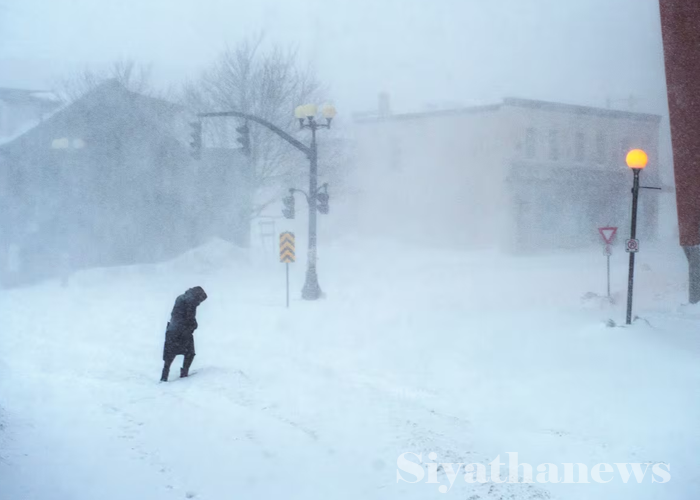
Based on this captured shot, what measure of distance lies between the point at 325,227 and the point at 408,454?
3663cm

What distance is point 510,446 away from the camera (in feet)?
25.0

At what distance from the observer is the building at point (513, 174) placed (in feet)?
114

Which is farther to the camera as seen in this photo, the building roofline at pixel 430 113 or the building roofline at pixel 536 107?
the building roofline at pixel 430 113

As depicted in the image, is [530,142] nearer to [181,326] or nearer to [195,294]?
[195,294]

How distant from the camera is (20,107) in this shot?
1409 inches

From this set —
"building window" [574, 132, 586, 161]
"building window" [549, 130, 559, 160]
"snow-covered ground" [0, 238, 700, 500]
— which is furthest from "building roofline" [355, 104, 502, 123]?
"snow-covered ground" [0, 238, 700, 500]

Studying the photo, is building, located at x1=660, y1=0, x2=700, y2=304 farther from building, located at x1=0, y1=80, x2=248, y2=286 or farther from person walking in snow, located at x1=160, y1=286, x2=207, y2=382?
building, located at x1=0, y1=80, x2=248, y2=286

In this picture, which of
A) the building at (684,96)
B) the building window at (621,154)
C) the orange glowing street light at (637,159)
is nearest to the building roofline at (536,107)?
the building window at (621,154)

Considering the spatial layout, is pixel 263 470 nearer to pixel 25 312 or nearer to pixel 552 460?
pixel 552 460

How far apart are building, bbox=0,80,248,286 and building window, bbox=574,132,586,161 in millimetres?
18939

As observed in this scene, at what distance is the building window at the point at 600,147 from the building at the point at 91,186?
2034 centimetres

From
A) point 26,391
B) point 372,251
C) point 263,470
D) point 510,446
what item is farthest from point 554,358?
point 372,251

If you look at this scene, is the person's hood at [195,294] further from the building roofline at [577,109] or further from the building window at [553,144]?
the building window at [553,144]

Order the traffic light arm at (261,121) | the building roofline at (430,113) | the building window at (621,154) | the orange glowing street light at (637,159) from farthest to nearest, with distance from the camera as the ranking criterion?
1. the building window at (621,154)
2. the building roofline at (430,113)
3. the traffic light arm at (261,121)
4. the orange glowing street light at (637,159)
